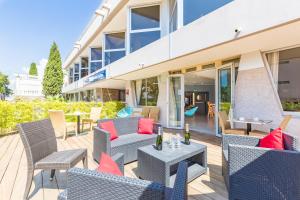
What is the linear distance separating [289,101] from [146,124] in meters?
3.95

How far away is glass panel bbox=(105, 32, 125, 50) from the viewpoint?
39.9 ft

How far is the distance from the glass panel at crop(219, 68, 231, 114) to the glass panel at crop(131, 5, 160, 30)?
3.79 m

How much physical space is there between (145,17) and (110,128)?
20.4 feet

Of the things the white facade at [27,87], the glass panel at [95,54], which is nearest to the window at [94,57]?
the glass panel at [95,54]

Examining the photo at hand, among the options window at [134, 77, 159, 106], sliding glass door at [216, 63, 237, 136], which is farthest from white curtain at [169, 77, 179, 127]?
sliding glass door at [216, 63, 237, 136]

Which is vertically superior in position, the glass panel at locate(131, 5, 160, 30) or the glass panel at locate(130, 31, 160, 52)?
the glass panel at locate(131, 5, 160, 30)

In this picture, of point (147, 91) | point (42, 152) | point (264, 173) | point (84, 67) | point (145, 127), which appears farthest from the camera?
point (84, 67)

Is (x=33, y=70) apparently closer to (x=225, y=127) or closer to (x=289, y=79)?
(x=225, y=127)

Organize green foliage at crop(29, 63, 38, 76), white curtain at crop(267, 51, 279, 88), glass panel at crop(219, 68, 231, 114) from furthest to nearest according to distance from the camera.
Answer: green foliage at crop(29, 63, 38, 76)
glass panel at crop(219, 68, 231, 114)
white curtain at crop(267, 51, 279, 88)

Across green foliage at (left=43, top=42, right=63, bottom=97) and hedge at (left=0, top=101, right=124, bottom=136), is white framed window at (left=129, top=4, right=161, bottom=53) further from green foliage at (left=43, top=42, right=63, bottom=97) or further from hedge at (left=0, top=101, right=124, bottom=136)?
green foliage at (left=43, top=42, right=63, bottom=97)

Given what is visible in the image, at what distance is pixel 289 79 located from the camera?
5094 millimetres

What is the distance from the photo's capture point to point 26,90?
31797 mm

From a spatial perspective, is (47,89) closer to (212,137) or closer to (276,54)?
(212,137)

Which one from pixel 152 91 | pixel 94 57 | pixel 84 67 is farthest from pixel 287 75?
pixel 84 67
